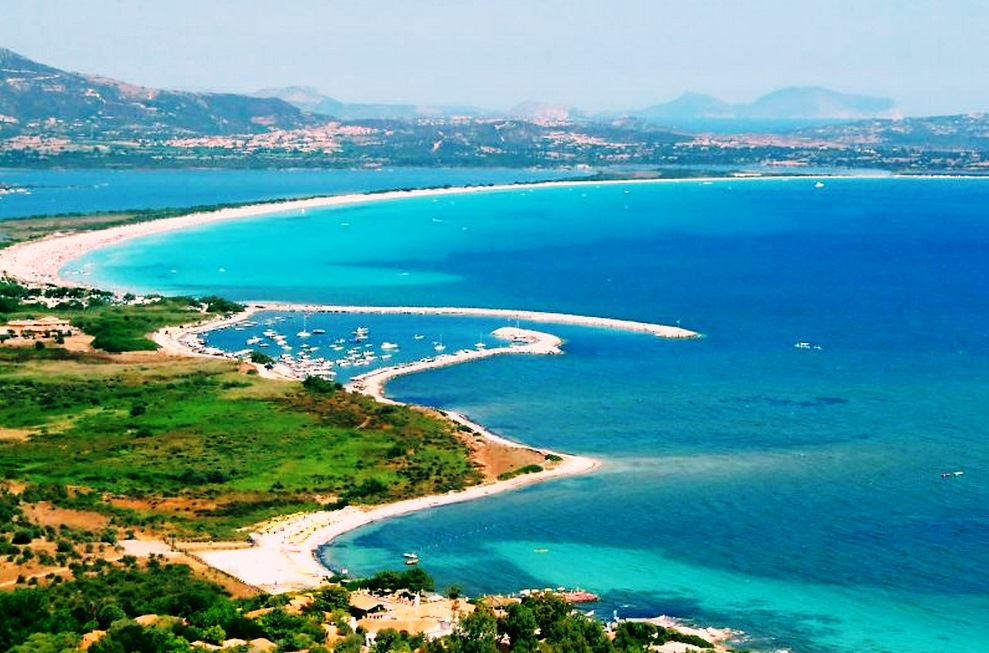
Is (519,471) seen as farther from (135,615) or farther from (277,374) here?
(277,374)

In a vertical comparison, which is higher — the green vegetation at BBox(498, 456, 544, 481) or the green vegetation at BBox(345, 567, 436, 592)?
the green vegetation at BBox(345, 567, 436, 592)

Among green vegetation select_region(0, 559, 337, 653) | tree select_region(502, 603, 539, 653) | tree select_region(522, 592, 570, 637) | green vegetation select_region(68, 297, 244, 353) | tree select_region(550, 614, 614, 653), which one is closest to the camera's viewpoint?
green vegetation select_region(0, 559, 337, 653)

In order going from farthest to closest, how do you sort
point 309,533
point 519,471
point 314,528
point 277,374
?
point 277,374 → point 519,471 → point 314,528 → point 309,533

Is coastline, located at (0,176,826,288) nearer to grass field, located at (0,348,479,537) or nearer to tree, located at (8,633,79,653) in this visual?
grass field, located at (0,348,479,537)

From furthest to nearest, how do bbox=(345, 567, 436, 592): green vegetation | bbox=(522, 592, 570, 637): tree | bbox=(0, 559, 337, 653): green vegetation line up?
1. bbox=(345, 567, 436, 592): green vegetation
2. bbox=(522, 592, 570, 637): tree
3. bbox=(0, 559, 337, 653): green vegetation

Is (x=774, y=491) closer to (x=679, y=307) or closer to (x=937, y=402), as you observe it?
(x=937, y=402)

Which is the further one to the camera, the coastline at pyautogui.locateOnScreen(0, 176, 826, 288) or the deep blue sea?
the coastline at pyautogui.locateOnScreen(0, 176, 826, 288)

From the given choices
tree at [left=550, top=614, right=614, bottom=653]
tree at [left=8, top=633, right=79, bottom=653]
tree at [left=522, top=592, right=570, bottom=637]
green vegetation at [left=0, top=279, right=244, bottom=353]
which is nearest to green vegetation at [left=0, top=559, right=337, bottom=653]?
tree at [left=8, top=633, right=79, bottom=653]

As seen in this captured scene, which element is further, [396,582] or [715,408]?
[715,408]

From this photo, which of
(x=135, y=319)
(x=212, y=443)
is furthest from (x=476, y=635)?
(x=135, y=319)
